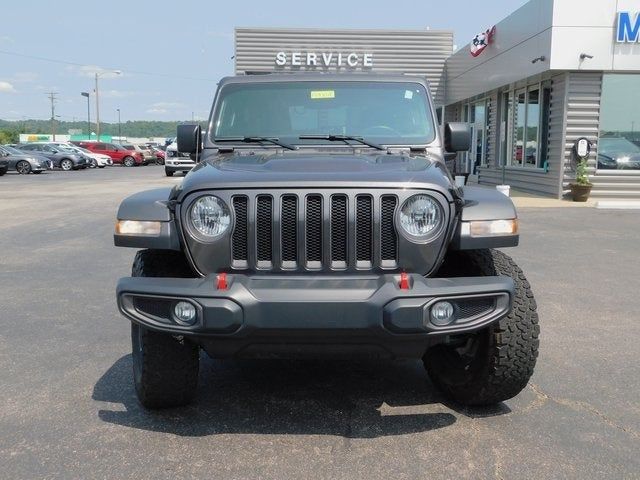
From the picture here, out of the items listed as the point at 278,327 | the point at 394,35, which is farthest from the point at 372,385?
the point at 394,35

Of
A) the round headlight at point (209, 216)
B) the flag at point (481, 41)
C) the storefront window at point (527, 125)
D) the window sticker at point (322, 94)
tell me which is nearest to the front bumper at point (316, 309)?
the round headlight at point (209, 216)

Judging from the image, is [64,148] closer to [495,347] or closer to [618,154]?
[618,154]

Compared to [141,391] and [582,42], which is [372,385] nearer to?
[141,391]

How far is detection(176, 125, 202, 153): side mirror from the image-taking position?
4.45m

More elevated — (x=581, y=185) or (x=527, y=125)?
(x=527, y=125)

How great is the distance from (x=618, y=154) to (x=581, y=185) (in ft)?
5.09

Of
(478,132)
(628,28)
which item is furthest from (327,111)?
(478,132)

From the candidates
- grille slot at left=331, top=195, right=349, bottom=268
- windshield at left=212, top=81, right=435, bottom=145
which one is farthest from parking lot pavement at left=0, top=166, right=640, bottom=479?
windshield at left=212, top=81, right=435, bottom=145

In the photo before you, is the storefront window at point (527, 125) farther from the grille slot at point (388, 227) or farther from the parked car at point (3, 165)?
the parked car at point (3, 165)

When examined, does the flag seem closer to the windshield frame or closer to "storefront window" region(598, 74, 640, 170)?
"storefront window" region(598, 74, 640, 170)

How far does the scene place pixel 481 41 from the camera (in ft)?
66.8

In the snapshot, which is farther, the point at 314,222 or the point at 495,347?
the point at 495,347

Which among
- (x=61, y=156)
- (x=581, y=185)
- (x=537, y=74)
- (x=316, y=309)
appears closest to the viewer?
(x=316, y=309)

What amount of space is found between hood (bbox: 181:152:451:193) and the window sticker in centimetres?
89
